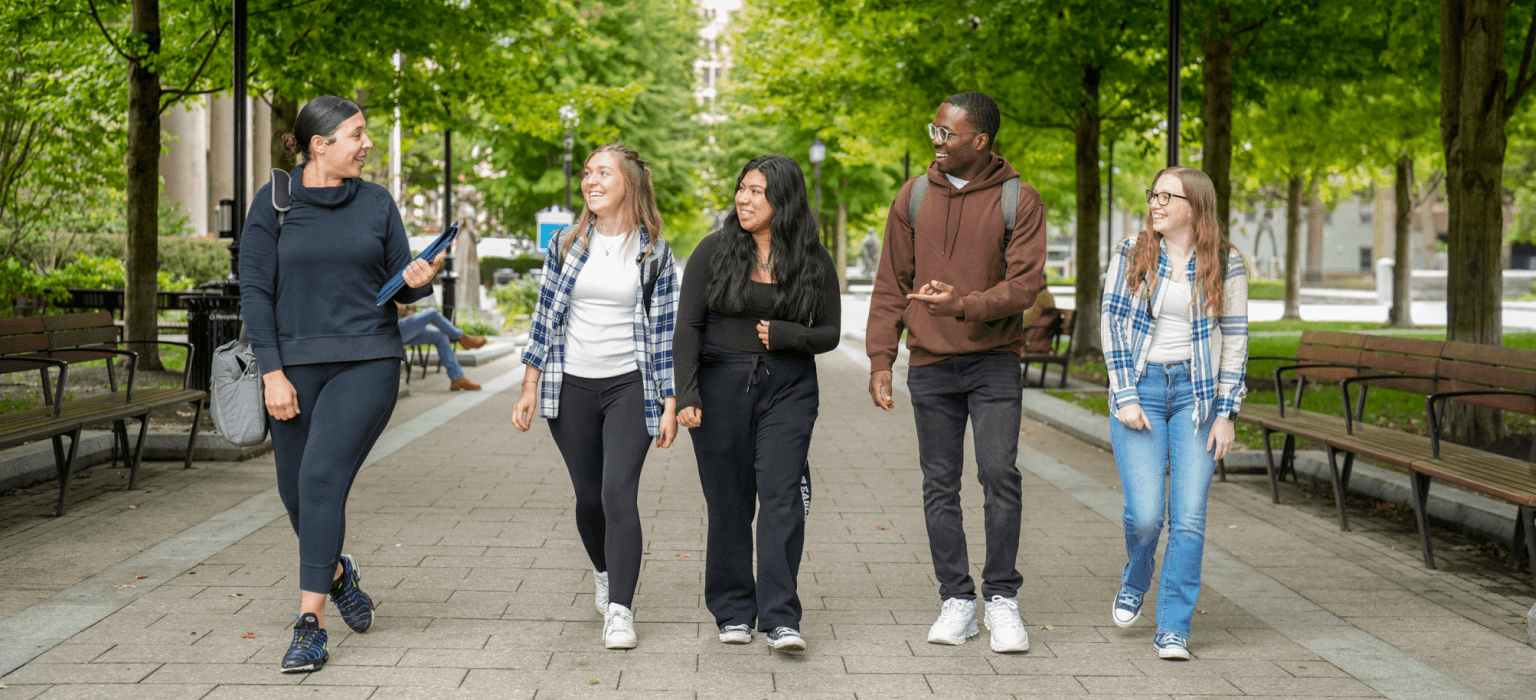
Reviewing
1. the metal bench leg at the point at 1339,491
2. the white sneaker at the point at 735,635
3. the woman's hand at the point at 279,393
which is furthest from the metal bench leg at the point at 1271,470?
the woman's hand at the point at 279,393

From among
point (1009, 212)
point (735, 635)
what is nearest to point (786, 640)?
point (735, 635)

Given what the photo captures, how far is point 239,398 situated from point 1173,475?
10.6 ft

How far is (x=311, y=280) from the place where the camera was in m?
4.36

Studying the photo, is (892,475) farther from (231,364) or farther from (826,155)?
(826,155)

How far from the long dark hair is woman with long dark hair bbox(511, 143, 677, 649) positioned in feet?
0.90

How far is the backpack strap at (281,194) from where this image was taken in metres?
4.34

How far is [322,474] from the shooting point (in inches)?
172

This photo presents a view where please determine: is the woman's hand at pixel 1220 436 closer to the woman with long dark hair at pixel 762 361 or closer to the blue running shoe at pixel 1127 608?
the blue running shoe at pixel 1127 608

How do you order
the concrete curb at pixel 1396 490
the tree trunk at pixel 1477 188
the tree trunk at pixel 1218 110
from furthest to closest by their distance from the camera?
the tree trunk at pixel 1218 110 → the tree trunk at pixel 1477 188 → the concrete curb at pixel 1396 490

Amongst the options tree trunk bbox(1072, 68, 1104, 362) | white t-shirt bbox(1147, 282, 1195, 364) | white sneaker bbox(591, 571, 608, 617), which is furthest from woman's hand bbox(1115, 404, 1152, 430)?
tree trunk bbox(1072, 68, 1104, 362)

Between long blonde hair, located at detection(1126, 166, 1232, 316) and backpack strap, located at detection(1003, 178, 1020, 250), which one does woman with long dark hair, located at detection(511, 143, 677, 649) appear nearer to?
backpack strap, located at detection(1003, 178, 1020, 250)

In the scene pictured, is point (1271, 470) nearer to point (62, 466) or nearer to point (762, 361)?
point (762, 361)

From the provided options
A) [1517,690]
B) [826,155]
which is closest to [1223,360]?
[1517,690]

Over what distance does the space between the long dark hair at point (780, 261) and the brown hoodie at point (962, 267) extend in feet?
0.78
